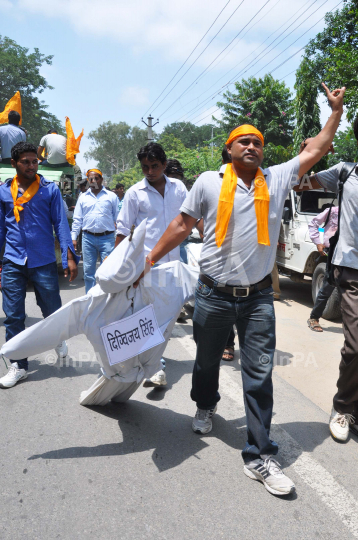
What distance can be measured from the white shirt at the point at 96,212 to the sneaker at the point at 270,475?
456 cm

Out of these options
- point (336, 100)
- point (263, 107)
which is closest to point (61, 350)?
point (336, 100)

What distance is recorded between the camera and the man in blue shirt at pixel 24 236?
418 centimetres

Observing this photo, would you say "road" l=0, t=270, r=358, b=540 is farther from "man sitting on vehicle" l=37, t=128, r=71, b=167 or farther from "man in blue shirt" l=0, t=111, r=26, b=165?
"man sitting on vehicle" l=37, t=128, r=71, b=167

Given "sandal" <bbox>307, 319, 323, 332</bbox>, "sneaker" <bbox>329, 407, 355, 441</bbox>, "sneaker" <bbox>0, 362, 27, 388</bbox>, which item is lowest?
"sandal" <bbox>307, 319, 323, 332</bbox>

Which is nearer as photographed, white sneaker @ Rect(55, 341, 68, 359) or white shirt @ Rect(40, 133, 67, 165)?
white sneaker @ Rect(55, 341, 68, 359)

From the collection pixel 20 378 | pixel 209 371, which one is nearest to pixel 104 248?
pixel 20 378

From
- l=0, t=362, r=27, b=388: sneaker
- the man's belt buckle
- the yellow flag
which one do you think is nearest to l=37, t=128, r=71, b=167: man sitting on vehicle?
→ the yellow flag

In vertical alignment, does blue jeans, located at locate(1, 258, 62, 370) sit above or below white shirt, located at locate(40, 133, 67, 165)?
below

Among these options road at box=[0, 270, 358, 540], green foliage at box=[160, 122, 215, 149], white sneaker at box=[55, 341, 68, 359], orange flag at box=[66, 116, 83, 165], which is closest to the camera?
road at box=[0, 270, 358, 540]

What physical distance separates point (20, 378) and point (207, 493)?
2275 millimetres

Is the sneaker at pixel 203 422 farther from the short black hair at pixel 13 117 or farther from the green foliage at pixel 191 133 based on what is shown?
the green foliage at pixel 191 133

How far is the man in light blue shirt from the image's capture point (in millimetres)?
6598

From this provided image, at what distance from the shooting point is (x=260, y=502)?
2.46 metres

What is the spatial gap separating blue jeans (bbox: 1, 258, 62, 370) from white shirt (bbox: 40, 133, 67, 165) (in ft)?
20.7
